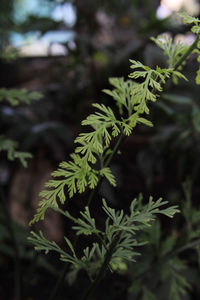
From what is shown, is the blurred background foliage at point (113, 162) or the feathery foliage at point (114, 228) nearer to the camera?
the feathery foliage at point (114, 228)

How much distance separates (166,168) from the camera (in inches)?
68.3

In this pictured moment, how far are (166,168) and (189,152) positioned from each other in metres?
0.31

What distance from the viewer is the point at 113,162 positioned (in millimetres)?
1114

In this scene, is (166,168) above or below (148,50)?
below

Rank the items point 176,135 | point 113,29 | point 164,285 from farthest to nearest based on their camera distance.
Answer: point 113,29 → point 176,135 → point 164,285

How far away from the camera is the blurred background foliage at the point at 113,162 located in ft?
3.39

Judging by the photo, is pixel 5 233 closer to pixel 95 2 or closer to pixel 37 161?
pixel 37 161

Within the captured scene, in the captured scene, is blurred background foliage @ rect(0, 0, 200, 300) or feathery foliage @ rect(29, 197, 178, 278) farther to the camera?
blurred background foliage @ rect(0, 0, 200, 300)

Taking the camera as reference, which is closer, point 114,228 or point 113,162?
point 114,228

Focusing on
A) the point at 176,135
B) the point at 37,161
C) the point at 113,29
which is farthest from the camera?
the point at 113,29

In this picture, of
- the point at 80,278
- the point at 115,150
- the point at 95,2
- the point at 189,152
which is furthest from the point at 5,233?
the point at 95,2

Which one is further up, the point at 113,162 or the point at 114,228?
the point at 113,162

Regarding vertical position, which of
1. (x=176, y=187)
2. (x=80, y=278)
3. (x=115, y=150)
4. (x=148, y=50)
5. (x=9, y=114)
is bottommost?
(x=80, y=278)

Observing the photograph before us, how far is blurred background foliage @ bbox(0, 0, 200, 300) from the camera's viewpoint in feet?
3.39
